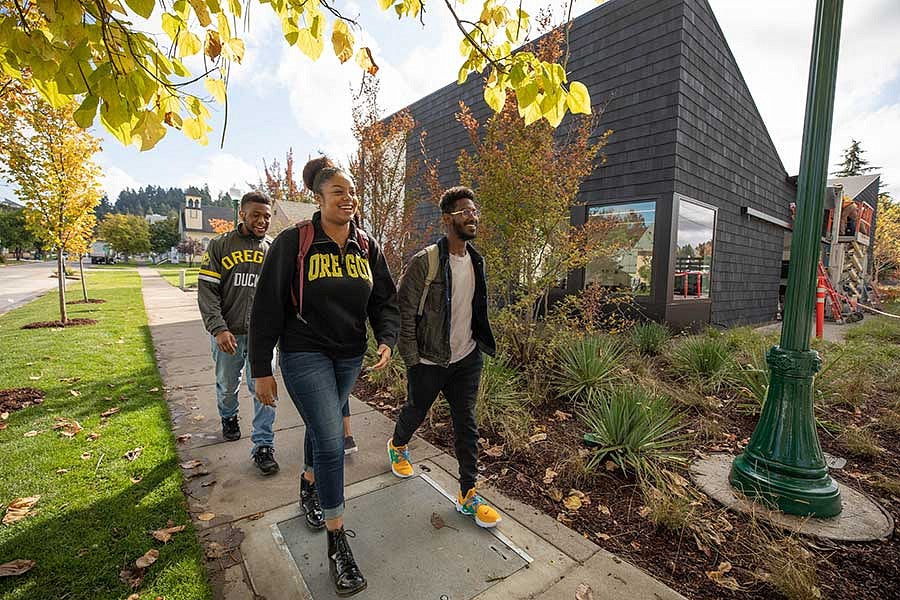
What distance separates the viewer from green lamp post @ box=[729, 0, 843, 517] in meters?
2.63

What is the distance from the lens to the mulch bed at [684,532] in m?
2.11

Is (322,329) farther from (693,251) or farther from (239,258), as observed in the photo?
(693,251)

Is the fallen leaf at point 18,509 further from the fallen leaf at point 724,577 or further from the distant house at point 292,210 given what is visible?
the distant house at point 292,210

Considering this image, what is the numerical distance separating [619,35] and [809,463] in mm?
7792

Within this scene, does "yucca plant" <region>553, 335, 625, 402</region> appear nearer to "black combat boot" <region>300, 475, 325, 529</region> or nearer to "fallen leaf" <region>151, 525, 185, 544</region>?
"black combat boot" <region>300, 475, 325, 529</region>

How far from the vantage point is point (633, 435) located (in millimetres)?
3137

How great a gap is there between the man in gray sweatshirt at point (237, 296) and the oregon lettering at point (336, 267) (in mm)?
1248

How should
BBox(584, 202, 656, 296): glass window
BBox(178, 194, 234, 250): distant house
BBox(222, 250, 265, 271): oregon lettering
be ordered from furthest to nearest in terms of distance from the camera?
BBox(178, 194, 234, 250): distant house, BBox(584, 202, 656, 296): glass window, BBox(222, 250, 265, 271): oregon lettering

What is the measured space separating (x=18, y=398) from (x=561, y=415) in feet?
17.7

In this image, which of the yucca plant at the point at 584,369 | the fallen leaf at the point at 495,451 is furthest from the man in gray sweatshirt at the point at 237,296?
the yucca plant at the point at 584,369

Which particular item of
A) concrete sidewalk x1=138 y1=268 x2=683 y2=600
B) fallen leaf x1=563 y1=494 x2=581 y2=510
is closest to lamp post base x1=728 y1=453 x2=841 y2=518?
fallen leaf x1=563 y1=494 x2=581 y2=510

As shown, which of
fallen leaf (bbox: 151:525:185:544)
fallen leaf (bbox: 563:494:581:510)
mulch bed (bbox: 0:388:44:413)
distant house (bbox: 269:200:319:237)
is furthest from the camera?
distant house (bbox: 269:200:319:237)

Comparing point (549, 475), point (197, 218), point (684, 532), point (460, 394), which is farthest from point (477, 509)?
→ point (197, 218)

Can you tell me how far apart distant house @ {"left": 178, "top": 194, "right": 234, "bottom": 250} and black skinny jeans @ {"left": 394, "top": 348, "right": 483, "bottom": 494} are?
74.4m
